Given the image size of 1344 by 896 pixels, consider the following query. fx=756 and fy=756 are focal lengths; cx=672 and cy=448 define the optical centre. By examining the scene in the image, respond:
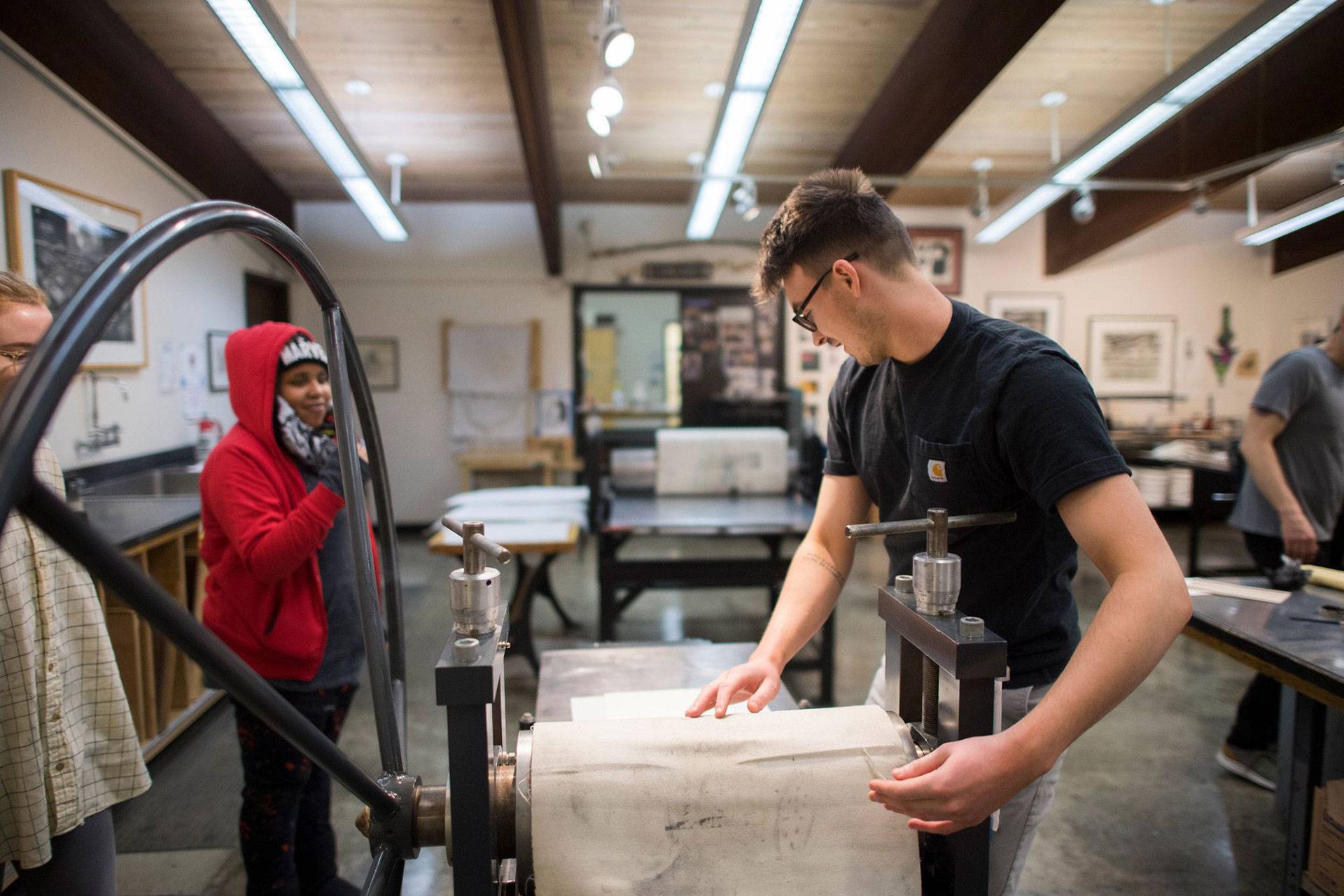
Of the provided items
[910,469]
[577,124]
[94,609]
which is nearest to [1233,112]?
[577,124]

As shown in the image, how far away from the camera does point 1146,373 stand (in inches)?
259

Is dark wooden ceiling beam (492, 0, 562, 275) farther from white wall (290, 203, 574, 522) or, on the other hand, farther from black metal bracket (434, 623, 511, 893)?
black metal bracket (434, 623, 511, 893)

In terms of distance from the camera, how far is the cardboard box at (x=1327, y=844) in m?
1.62

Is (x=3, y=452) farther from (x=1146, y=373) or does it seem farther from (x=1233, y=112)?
(x=1146, y=373)

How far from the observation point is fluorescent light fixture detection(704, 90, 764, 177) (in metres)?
3.43

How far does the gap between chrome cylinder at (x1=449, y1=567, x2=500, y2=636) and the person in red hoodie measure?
1026mm

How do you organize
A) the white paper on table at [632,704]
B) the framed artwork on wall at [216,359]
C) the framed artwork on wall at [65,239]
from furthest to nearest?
the framed artwork on wall at [216,359] < the framed artwork on wall at [65,239] < the white paper on table at [632,704]

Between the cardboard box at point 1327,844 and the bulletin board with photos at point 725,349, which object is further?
the bulletin board with photos at point 725,349

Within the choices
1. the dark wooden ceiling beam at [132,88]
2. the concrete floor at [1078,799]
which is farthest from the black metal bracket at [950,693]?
the dark wooden ceiling beam at [132,88]

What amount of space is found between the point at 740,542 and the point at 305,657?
4.67m

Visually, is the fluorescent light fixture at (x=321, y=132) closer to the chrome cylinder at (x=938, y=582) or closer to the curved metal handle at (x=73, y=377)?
the curved metal handle at (x=73, y=377)

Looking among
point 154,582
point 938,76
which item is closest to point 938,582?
point 154,582

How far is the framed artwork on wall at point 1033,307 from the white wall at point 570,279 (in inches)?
2.6

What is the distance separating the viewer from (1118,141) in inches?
149
